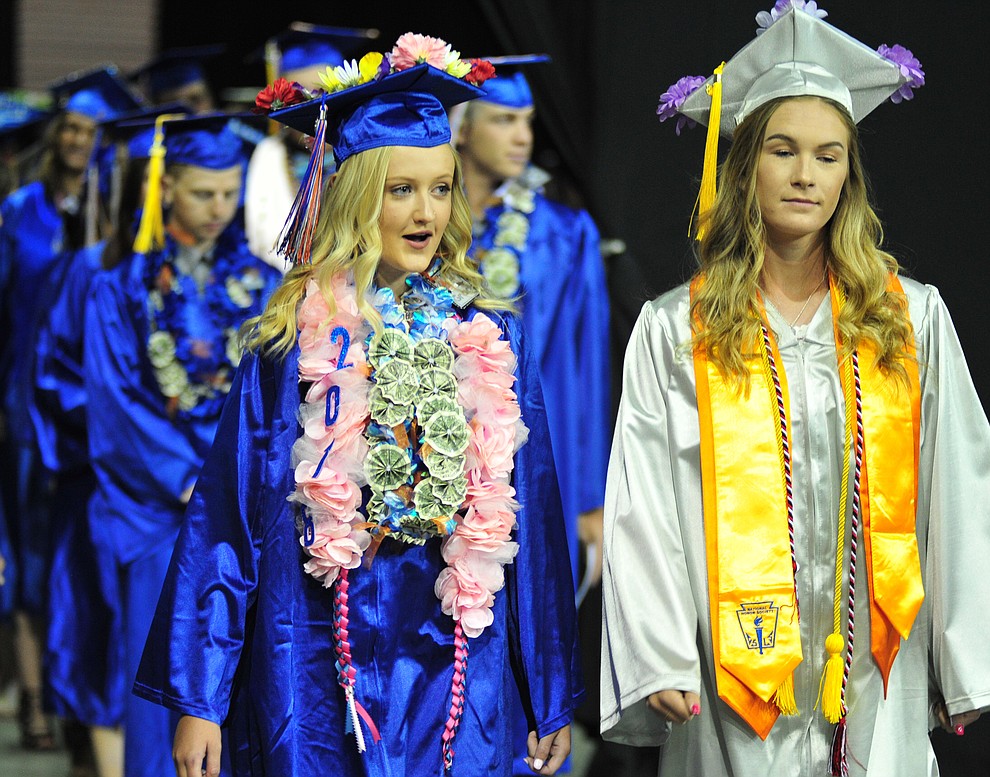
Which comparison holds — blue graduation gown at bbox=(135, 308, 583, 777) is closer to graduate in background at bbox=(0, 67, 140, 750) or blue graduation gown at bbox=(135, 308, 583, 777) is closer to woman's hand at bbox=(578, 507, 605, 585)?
woman's hand at bbox=(578, 507, 605, 585)

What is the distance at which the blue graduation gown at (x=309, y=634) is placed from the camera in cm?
317

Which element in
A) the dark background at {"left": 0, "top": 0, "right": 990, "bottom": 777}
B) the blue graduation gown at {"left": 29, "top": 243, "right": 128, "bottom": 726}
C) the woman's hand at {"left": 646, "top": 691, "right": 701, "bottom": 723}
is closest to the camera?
the woman's hand at {"left": 646, "top": 691, "right": 701, "bottom": 723}

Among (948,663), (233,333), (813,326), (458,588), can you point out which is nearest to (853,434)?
(813,326)

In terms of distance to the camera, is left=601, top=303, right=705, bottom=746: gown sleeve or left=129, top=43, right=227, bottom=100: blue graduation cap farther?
left=129, top=43, right=227, bottom=100: blue graduation cap

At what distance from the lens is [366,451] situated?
3.23m

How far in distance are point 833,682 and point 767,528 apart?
32 centimetres

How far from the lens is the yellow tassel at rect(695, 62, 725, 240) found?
11.0 feet

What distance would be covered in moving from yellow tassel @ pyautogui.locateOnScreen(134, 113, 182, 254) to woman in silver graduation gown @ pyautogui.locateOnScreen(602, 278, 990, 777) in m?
2.52

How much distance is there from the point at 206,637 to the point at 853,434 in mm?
1364

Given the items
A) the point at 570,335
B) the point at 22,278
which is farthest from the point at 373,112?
the point at 22,278

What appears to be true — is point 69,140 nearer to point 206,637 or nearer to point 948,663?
point 206,637

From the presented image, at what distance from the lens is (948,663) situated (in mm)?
3135

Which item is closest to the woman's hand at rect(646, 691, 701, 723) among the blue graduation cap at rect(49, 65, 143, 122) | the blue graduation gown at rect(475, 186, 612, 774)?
the blue graduation gown at rect(475, 186, 612, 774)

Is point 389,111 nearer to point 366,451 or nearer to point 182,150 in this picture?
point 366,451
